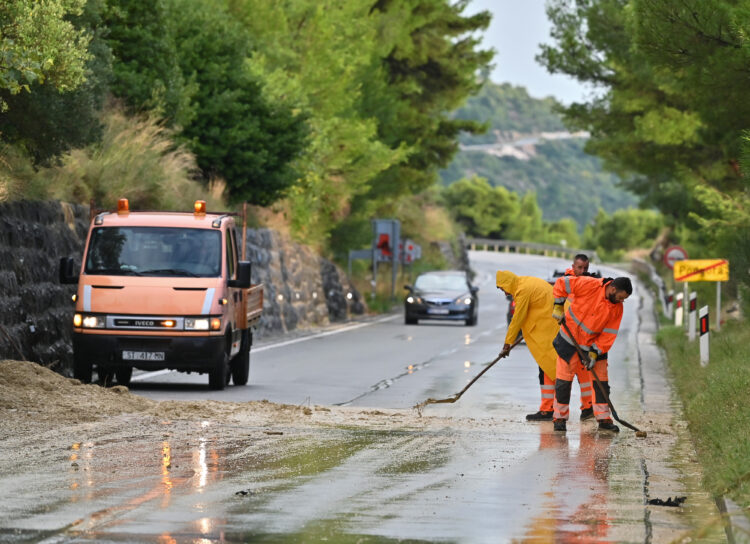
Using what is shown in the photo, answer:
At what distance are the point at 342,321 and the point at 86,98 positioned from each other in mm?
24101

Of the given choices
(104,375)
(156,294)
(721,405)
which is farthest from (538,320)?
(104,375)

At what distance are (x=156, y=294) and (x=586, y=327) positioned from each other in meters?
6.18

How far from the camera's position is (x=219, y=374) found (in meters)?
19.7

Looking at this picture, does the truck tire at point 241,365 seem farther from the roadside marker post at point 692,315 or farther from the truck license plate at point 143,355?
the roadside marker post at point 692,315

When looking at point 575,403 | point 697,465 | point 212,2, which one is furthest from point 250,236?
point 697,465

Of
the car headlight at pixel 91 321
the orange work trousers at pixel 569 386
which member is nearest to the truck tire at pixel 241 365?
the car headlight at pixel 91 321

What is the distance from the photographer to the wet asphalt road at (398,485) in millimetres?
8898

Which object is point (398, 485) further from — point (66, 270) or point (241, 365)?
point (241, 365)

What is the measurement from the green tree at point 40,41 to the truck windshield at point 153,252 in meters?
2.57

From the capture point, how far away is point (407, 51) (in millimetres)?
57000

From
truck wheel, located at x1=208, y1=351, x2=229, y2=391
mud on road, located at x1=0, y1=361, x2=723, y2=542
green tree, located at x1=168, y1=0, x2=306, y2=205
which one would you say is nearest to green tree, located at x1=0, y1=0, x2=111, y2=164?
truck wheel, located at x1=208, y1=351, x2=229, y2=391

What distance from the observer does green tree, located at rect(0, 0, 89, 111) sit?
16109 mm

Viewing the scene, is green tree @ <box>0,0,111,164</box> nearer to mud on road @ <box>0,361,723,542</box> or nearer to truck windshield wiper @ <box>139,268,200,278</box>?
truck windshield wiper @ <box>139,268,200,278</box>

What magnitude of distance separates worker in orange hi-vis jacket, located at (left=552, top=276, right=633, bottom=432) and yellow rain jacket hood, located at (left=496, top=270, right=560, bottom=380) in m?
0.61
